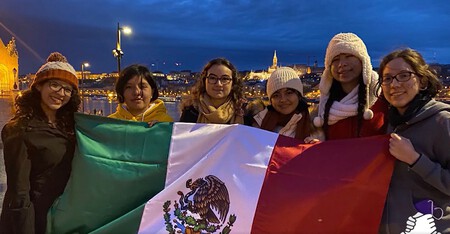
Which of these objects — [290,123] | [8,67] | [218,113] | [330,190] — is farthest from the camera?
[8,67]

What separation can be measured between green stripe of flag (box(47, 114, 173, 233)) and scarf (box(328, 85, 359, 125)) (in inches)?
54.7

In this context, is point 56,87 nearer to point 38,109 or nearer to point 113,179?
point 38,109

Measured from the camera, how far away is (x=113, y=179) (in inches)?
129

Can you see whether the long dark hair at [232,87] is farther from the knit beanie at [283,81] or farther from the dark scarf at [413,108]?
the dark scarf at [413,108]

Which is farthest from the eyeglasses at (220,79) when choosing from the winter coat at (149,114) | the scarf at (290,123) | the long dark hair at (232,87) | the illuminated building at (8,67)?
the illuminated building at (8,67)

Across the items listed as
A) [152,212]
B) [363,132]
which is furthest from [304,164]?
[152,212]

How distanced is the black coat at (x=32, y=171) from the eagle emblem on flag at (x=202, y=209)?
0.97 m

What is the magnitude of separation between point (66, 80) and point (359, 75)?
2.49 meters

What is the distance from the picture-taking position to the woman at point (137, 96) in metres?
3.87

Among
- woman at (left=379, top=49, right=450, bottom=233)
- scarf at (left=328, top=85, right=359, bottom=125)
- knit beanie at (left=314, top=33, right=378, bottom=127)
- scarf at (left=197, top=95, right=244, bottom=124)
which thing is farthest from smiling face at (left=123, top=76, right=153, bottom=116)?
woman at (left=379, top=49, right=450, bottom=233)

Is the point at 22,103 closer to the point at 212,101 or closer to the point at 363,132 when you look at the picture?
the point at 212,101

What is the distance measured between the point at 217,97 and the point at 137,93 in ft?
2.56

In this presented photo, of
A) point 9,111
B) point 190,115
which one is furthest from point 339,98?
point 9,111

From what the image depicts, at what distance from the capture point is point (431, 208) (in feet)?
8.69
